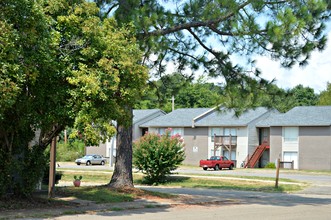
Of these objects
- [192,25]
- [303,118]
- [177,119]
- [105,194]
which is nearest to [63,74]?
[105,194]

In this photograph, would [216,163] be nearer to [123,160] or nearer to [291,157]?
[291,157]

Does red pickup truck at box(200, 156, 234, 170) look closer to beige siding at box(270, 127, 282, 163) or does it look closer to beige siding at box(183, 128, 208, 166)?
beige siding at box(270, 127, 282, 163)

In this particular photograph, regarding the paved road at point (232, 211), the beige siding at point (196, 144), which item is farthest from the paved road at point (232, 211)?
the beige siding at point (196, 144)

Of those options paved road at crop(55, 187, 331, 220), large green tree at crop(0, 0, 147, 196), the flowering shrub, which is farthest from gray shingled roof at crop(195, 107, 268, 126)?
large green tree at crop(0, 0, 147, 196)

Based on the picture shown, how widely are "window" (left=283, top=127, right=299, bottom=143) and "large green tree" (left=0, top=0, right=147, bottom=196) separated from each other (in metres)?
44.2

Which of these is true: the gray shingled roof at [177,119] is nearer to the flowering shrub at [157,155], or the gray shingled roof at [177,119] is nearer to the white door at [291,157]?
the white door at [291,157]

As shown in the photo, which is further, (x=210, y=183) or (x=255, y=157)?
(x=255, y=157)

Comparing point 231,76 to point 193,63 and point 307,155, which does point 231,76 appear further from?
point 307,155

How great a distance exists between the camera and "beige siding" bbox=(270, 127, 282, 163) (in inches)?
2289

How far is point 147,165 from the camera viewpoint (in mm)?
31547

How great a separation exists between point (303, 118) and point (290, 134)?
2161 millimetres

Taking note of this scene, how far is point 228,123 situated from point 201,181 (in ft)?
95.4

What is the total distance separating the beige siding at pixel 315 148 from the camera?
54.1m

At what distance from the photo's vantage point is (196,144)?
63.9 metres
